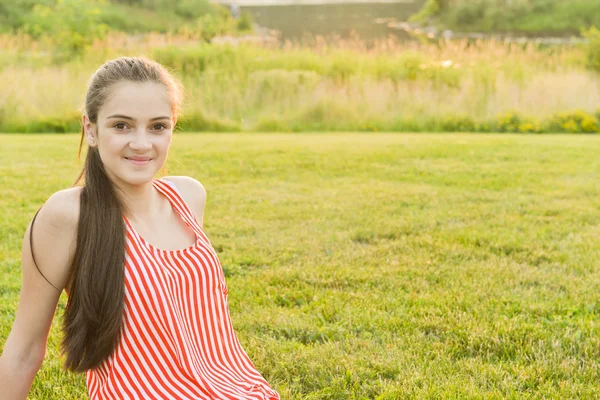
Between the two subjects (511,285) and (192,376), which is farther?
(511,285)

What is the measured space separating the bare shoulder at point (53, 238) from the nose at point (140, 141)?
23 centimetres

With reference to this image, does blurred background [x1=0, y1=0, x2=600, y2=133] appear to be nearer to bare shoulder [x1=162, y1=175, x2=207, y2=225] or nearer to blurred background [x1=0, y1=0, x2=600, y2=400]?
blurred background [x1=0, y1=0, x2=600, y2=400]

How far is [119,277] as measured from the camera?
192cm

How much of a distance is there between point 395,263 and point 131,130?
2.91 metres

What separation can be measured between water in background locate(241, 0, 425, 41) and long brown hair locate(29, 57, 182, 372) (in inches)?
1251

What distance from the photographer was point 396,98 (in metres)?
13.3

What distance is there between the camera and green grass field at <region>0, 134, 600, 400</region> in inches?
124

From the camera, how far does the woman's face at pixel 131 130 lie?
1.97m

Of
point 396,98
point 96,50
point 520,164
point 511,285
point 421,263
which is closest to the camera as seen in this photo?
point 511,285

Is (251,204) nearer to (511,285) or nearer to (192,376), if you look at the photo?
(511,285)

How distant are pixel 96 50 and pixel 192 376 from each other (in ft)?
52.1

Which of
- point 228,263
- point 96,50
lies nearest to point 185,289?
point 228,263

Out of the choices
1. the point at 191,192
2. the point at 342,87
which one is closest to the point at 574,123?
the point at 342,87

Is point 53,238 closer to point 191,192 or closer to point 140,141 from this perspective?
point 140,141
